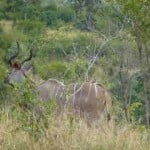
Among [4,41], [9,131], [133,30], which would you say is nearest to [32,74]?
[4,41]

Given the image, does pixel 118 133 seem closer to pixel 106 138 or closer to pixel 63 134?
pixel 106 138

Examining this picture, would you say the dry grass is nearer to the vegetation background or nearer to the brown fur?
the vegetation background

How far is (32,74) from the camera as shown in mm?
9969

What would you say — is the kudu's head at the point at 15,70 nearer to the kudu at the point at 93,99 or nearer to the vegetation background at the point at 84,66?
the vegetation background at the point at 84,66

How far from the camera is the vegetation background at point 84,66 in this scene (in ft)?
12.4

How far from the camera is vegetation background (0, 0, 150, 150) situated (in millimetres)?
3779

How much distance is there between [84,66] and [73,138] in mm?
3303

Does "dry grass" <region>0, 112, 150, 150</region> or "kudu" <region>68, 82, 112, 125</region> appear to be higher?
"dry grass" <region>0, 112, 150, 150</region>

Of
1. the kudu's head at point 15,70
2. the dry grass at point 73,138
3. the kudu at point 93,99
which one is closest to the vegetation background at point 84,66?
the dry grass at point 73,138

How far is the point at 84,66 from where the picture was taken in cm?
694

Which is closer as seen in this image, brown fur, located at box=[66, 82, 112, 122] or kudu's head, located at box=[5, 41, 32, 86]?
brown fur, located at box=[66, 82, 112, 122]

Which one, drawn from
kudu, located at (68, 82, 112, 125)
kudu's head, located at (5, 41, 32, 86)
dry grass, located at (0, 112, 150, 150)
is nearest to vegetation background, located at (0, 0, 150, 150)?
dry grass, located at (0, 112, 150, 150)

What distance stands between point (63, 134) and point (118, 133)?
1.47ft

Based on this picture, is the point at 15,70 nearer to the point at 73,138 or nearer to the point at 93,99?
the point at 93,99
